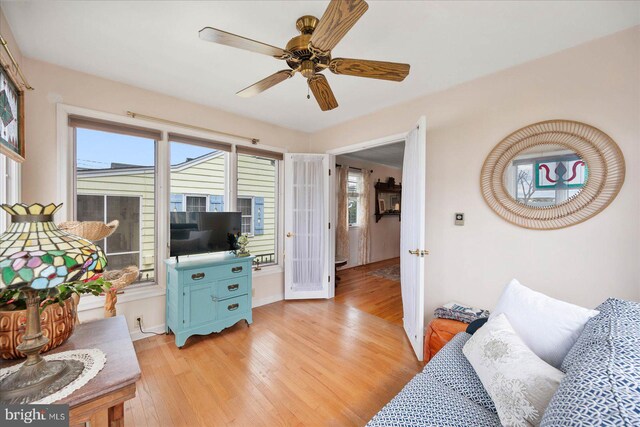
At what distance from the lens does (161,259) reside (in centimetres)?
268

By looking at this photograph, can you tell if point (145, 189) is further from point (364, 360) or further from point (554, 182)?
point (554, 182)

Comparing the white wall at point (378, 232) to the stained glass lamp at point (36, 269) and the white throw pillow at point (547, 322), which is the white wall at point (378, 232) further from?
the stained glass lamp at point (36, 269)

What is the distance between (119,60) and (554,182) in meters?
3.63

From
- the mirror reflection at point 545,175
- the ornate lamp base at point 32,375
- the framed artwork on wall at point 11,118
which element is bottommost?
the ornate lamp base at point 32,375

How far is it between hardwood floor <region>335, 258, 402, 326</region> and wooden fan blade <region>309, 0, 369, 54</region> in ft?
9.38

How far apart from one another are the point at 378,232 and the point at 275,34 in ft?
16.5

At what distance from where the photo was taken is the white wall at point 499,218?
1680 millimetres

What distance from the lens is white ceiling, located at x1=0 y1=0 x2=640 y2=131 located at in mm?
1525

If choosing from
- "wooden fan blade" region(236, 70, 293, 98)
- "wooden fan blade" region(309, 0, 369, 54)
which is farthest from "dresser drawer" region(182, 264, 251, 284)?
"wooden fan blade" region(309, 0, 369, 54)

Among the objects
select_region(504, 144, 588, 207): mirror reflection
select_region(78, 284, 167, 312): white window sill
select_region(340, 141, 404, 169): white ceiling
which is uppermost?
select_region(340, 141, 404, 169): white ceiling

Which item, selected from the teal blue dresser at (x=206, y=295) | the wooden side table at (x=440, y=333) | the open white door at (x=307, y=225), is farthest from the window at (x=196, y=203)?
the wooden side table at (x=440, y=333)

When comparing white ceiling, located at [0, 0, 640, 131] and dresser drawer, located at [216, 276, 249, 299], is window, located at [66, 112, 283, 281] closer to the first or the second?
white ceiling, located at [0, 0, 640, 131]

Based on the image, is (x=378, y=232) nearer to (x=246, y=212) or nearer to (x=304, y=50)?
(x=246, y=212)

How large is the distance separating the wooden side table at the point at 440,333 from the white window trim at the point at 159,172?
2211 millimetres
